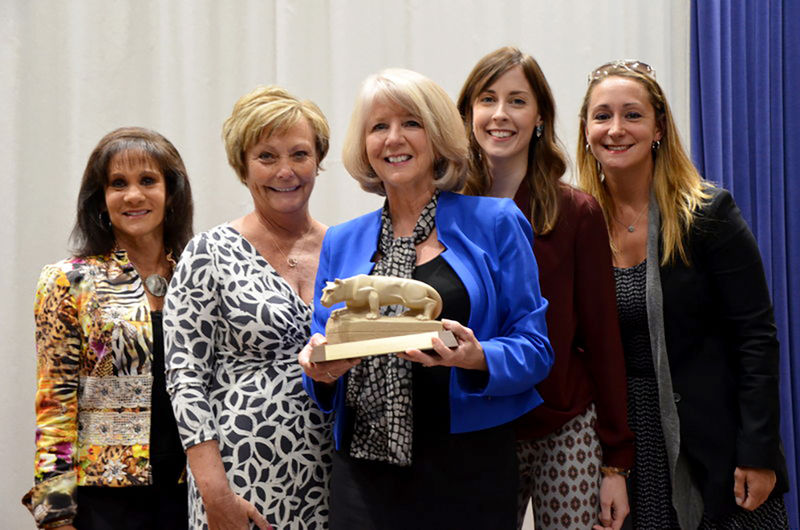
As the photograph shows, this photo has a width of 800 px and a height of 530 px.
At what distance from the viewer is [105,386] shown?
2.16 m

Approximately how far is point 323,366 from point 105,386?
842mm

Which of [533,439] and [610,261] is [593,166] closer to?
[610,261]

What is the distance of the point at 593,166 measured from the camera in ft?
8.05

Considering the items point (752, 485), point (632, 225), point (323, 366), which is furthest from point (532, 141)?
point (752, 485)

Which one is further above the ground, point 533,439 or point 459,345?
point 459,345

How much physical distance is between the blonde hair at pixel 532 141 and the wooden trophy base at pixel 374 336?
1.96 ft

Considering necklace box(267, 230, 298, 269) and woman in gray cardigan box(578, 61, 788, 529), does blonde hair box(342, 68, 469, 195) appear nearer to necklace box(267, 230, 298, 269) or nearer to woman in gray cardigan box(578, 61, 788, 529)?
necklace box(267, 230, 298, 269)

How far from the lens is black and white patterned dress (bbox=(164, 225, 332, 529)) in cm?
189

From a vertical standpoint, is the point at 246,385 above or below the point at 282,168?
below

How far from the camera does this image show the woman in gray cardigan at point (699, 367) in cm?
209

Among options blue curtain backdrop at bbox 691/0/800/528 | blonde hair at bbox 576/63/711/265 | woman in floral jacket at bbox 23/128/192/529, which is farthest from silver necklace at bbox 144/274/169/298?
blue curtain backdrop at bbox 691/0/800/528

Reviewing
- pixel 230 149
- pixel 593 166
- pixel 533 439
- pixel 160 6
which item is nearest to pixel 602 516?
pixel 533 439

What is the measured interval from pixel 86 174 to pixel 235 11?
49.2 inches

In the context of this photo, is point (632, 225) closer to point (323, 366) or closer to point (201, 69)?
point (323, 366)
